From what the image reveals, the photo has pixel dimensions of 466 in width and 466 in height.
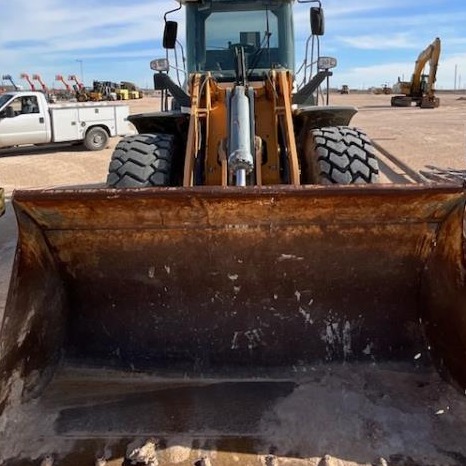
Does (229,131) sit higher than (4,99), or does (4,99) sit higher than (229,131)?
(4,99)

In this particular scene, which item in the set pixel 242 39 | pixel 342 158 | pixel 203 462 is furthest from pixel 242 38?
pixel 203 462

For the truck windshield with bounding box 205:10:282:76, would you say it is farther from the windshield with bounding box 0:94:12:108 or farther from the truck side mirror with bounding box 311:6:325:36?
the windshield with bounding box 0:94:12:108

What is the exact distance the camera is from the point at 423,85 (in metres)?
32.8

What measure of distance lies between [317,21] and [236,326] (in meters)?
3.29

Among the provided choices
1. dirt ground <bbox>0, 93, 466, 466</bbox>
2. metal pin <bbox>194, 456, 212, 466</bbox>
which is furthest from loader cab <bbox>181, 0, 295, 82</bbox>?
metal pin <bbox>194, 456, 212, 466</bbox>

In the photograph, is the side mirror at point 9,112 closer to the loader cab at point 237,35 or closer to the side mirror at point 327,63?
the loader cab at point 237,35

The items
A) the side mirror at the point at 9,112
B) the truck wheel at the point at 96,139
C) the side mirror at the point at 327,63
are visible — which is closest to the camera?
the side mirror at the point at 327,63

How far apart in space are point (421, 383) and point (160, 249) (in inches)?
63.6

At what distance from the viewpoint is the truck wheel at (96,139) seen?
15.6 m

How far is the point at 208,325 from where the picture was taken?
10.7 ft

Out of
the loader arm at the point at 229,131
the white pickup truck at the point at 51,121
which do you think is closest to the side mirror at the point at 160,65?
the loader arm at the point at 229,131

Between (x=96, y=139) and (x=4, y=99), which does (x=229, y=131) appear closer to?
(x=96, y=139)

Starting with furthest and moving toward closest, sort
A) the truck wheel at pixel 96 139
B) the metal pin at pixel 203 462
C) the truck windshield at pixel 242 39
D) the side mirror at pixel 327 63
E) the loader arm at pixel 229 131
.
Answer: the truck wheel at pixel 96 139
the truck windshield at pixel 242 39
the side mirror at pixel 327 63
the loader arm at pixel 229 131
the metal pin at pixel 203 462

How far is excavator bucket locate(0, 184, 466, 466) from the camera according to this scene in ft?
9.30
